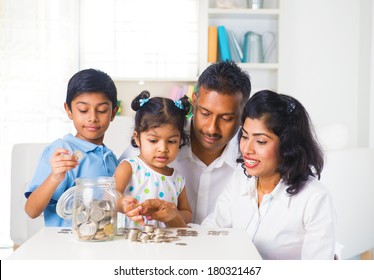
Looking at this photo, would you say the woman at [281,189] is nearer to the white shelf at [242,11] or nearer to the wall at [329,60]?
the white shelf at [242,11]

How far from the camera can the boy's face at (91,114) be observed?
150 centimetres

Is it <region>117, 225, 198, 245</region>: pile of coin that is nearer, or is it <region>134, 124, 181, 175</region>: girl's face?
<region>117, 225, 198, 245</region>: pile of coin

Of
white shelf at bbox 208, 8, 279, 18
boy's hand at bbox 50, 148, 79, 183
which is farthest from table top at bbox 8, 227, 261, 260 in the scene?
white shelf at bbox 208, 8, 279, 18

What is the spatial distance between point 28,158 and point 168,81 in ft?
6.44

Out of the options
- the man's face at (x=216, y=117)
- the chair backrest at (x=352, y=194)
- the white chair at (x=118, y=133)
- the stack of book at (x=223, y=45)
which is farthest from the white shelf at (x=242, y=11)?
the man's face at (x=216, y=117)

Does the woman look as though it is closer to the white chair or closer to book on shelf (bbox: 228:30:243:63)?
the white chair

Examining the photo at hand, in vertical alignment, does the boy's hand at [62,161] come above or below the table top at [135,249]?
above

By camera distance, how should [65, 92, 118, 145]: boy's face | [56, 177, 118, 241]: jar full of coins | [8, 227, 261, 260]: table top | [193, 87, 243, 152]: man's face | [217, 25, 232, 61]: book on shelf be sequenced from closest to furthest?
1. [8, 227, 261, 260]: table top
2. [56, 177, 118, 241]: jar full of coins
3. [65, 92, 118, 145]: boy's face
4. [193, 87, 243, 152]: man's face
5. [217, 25, 232, 61]: book on shelf

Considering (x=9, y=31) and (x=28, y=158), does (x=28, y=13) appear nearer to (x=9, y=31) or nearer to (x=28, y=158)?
(x=9, y=31)

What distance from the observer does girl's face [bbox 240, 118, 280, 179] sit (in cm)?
144

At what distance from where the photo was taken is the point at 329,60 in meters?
4.21

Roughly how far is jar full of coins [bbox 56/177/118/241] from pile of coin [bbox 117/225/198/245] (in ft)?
0.13

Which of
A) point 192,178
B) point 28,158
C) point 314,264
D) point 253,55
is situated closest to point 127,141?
point 28,158

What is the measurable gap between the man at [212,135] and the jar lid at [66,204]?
617 millimetres
